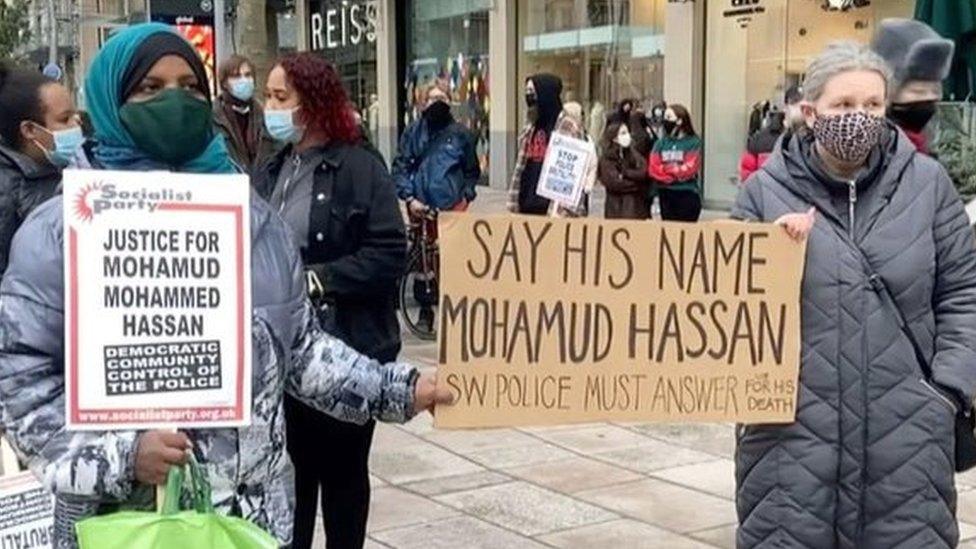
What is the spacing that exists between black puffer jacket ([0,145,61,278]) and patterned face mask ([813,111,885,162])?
2.73 meters

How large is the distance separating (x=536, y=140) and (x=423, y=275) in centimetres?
137

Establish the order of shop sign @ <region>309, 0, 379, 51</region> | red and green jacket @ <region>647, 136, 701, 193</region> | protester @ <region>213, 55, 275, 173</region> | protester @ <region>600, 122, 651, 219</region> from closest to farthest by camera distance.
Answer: protester @ <region>213, 55, 275, 173</region> → protester @ <region>600, 122, 651, 219</region> → red and green jacket @ <region>647, 136, 701, 193</region> → shop sign @ <region>309, 0, 379, 51</region>

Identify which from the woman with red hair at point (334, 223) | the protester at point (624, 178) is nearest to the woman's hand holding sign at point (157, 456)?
the woman with red hair at point (334, 223)

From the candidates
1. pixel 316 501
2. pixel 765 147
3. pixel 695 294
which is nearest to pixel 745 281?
pixel 695 294

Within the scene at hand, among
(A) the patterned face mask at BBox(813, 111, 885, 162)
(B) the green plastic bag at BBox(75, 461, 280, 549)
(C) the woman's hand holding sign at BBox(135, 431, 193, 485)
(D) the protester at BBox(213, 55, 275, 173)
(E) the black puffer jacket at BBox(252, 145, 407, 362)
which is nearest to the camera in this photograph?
(B) the green plastic bag at BBox(75, 461, 280, 549)

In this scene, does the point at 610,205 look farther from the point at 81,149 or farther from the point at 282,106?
the point at 81,149

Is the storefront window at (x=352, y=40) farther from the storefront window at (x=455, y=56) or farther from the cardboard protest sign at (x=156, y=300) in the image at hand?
Answer: the cardboard protest sign at (x=156, y=300)

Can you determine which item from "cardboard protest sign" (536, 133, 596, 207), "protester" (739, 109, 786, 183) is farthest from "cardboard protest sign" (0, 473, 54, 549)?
"protester" (739, 109, 786, 183)

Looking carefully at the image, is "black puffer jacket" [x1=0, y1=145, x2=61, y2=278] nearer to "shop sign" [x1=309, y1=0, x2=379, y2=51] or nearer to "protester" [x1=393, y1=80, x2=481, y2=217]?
"protester" [x1=393, y1=80, x2=481, y2=217]

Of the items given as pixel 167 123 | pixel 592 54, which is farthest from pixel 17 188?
pixel 592 54

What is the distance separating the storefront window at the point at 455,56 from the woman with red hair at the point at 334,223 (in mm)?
17817

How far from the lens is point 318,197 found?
162 inches

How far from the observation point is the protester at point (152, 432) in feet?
7.11

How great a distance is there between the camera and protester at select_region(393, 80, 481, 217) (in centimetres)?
927
